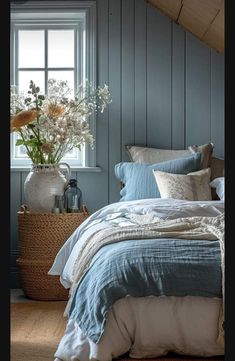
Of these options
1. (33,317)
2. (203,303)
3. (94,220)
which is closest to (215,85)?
(94,220)

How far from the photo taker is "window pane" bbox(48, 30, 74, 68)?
5.68m

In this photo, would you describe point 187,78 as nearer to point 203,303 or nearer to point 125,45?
point 125,45

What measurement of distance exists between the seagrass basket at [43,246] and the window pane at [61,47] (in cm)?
142

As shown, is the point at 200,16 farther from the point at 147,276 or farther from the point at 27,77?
the point at 147,276

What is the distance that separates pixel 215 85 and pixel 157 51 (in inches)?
21.9

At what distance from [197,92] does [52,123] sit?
1271 mm

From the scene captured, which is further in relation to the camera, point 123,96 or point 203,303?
point 123,96

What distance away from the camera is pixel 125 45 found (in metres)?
5.59

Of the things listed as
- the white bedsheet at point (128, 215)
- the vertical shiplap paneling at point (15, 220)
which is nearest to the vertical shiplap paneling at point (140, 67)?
the vertical shiplap paneling at point (15, 220)

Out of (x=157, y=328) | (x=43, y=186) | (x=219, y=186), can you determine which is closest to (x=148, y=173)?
(x=219, y=186)

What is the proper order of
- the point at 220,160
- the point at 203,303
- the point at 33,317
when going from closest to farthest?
the point at 203,303, the point at 33,317, the point at 220,160

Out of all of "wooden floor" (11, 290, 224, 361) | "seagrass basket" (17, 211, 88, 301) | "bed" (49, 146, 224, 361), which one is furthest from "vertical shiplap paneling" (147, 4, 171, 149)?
"bed" (49, 146, 224, 361)

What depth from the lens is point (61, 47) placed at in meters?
5.69

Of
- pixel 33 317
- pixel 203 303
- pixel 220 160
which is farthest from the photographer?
pixel 220 160
